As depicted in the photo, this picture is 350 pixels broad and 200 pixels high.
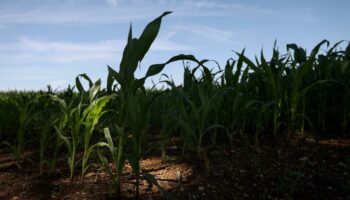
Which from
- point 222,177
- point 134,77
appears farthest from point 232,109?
point 134,77

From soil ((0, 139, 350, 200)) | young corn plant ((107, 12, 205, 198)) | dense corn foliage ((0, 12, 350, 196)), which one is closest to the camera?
young corn plant ((107, 12, 205, 198))

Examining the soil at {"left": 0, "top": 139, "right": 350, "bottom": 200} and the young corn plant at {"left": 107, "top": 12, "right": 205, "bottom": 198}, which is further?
the soil at {"left": 0, "top": 139, "right": 350, "bottom": 200}

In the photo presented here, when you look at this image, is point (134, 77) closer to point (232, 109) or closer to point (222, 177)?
point (222, 177)

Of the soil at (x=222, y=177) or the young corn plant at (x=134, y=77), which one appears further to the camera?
the soil at (x=222, y=177)

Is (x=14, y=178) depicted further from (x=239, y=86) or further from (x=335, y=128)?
(x=335, y=128)

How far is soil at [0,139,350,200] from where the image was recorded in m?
1.83

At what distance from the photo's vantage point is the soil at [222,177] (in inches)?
72.2

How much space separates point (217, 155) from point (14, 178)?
126 cm

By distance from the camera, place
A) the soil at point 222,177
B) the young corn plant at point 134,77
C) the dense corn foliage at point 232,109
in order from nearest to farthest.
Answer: the young corn plant at point 134,77
the soil at point 222,177
the dense corn foliage at point 232,109

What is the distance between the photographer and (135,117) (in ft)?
5.16

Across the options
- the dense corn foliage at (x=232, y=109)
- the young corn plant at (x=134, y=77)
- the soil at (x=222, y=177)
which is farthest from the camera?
the dense corn foliage at (x=232, y=109)

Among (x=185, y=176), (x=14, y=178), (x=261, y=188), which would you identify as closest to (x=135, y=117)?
(x=185, y=176)

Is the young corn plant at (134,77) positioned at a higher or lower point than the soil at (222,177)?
higher

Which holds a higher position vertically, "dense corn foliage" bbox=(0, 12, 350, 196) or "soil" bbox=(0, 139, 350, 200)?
"dense corn foliage" bbox=(0, 12, 350, 196)
